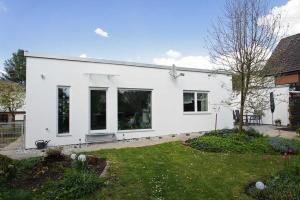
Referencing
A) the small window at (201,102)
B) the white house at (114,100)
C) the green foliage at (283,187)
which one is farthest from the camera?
the small window at (201,102)

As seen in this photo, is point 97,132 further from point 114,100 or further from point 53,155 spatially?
point 53,155

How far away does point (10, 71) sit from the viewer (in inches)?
2064

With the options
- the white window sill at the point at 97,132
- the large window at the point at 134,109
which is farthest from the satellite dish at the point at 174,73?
the white window sill at the point at 97,132

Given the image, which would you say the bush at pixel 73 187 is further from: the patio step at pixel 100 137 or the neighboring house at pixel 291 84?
the neighboring house at pixel 291 84

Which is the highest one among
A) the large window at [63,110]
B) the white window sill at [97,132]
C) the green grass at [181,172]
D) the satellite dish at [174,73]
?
the satellite dish at [174,73]

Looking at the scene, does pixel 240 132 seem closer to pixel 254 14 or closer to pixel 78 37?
pixel 254 14

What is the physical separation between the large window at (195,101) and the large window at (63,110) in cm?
687

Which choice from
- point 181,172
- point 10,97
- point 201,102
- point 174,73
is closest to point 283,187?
point 181,172

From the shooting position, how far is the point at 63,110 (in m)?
13.1

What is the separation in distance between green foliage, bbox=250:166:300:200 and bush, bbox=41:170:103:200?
Result: 359 cm

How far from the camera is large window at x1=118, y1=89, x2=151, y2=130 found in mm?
14727

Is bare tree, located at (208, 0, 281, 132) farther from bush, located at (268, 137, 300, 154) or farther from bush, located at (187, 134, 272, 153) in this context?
bush, located at (268, 137, 300, 154)

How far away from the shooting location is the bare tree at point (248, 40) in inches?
510

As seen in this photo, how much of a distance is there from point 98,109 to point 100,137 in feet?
4.55
